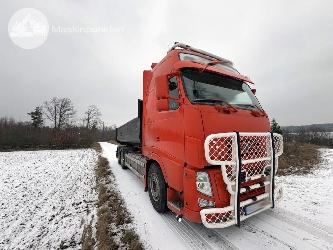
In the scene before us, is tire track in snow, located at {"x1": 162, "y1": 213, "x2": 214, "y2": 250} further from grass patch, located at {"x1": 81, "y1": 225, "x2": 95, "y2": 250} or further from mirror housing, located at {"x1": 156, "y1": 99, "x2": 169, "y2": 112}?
mirror housing, located at {"x1": 156, "y1": 99, "x2": 169, "y2": 112}

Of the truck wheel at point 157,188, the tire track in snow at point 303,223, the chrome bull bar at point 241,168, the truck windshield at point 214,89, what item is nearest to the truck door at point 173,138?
the truck windshield at point 214,89

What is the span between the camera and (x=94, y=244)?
3.89 m

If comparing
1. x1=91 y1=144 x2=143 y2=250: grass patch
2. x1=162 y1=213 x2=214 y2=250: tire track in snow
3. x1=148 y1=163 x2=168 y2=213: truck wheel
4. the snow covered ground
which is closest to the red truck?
x1=148 y1=163 x2=168 y2=213: truck wheel

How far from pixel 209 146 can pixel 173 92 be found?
1.42 metres

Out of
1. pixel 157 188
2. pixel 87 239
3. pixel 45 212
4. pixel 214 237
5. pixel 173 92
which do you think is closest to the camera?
pixel 214 237

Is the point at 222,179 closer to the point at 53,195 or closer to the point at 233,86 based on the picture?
the point at 233,86

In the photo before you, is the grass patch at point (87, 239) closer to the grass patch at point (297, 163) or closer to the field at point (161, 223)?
the field at point (161, 223)

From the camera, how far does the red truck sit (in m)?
3.45

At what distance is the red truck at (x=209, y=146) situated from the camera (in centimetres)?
345

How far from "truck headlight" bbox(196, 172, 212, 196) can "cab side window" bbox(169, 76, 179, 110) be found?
131 centimetres

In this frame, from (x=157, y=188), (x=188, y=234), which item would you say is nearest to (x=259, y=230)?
(x=188, y=234)

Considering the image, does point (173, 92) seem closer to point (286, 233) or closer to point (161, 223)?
point (161, 223)

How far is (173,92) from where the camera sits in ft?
14.1

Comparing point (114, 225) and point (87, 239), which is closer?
point (87, 239)
